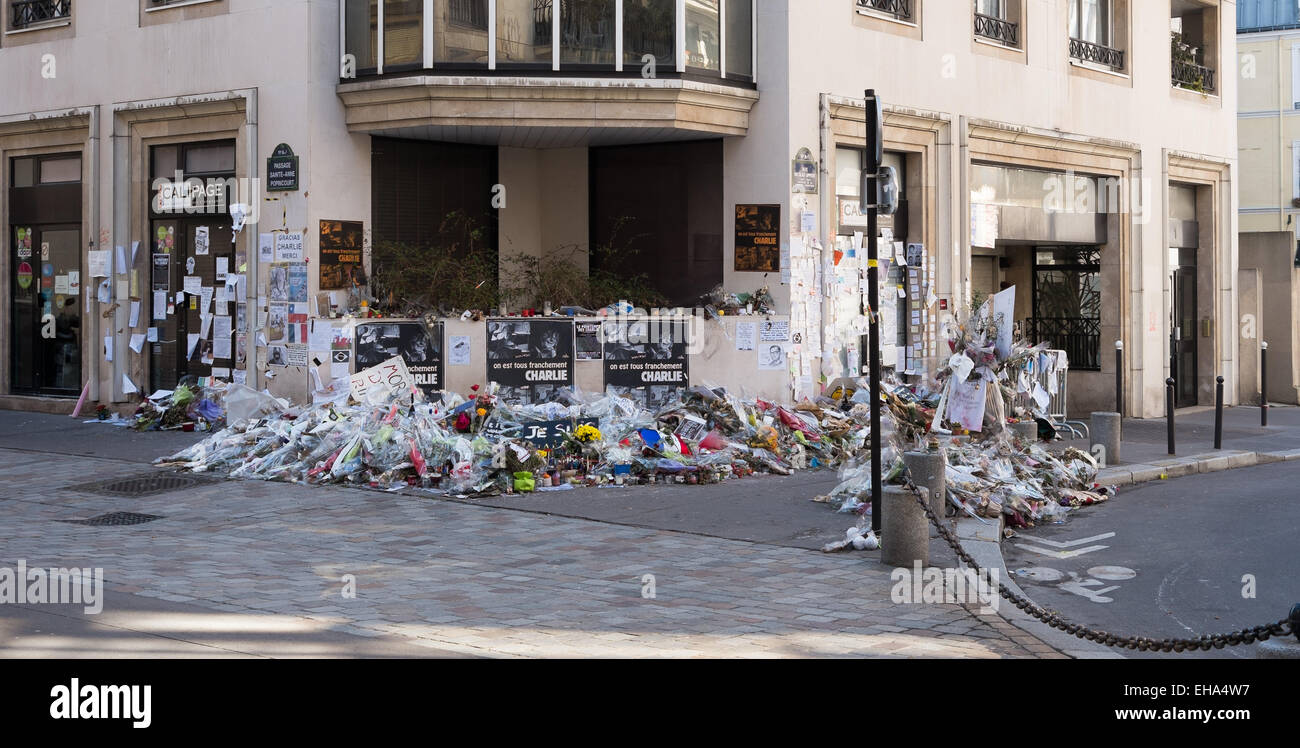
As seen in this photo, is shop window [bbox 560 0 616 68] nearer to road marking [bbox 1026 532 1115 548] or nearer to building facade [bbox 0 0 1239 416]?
building facade [bbox 0 0 1239 416]

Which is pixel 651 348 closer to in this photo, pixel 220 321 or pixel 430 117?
pixel 430 117

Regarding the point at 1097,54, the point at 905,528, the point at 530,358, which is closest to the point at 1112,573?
the point at 905,528

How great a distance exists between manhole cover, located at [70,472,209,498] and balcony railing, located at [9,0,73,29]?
8.84 meters

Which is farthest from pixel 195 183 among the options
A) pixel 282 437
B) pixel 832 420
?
pixel 832 420

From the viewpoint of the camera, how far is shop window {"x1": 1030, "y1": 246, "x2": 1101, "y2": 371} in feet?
74.5

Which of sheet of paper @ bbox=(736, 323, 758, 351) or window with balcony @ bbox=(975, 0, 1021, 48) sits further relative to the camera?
window with balcony @ bbox=(975, 0, 1021, 48)

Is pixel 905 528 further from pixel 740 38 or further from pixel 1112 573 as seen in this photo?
pixel 740 38

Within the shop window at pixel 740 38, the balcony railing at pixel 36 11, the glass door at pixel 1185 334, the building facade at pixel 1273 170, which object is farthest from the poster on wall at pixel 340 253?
the building facade at pixel 1273 170

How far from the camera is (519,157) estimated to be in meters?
18.2

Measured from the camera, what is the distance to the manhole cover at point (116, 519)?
10641 millimetres

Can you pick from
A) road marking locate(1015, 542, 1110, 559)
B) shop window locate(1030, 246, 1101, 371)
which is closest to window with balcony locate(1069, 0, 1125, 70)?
shop window locate(1030, 246, 1101, 371)

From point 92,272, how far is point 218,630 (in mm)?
13149

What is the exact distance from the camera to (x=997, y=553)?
955cm

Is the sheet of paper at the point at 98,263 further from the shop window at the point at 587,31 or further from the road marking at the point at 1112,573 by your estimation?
the road marking at the point at 1112,573
